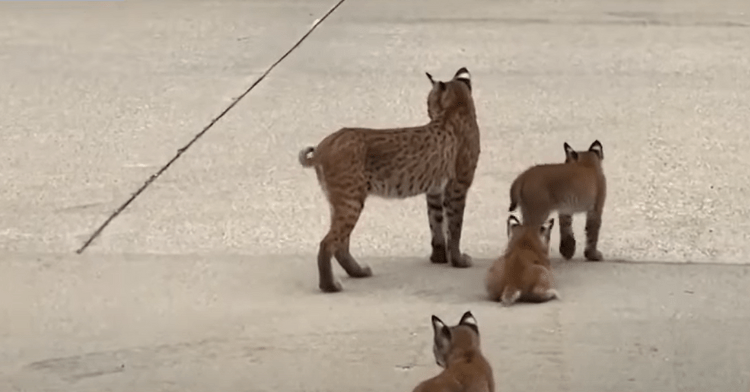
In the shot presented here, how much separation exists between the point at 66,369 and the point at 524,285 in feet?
5.59

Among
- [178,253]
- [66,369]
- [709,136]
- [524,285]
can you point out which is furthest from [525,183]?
[709,136]

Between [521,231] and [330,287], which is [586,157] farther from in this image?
[330,287]

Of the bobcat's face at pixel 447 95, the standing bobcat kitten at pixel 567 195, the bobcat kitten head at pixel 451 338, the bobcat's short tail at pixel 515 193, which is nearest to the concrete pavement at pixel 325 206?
the standing bobcat kitten at pixel 567 195

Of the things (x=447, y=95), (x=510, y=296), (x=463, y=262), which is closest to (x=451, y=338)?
(x=510, y=296)

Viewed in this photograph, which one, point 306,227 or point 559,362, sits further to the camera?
point 306,227

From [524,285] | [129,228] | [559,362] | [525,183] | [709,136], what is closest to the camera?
[559,362]

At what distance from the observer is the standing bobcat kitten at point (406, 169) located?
5.47 meters

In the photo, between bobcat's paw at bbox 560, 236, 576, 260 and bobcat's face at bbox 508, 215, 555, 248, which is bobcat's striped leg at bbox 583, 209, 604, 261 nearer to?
bobcat's paw at bbox 560, 236, 576, 260

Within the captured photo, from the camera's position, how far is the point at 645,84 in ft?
31.2

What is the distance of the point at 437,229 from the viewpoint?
5949mm

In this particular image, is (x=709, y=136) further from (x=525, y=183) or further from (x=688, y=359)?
(x=688, y=359)

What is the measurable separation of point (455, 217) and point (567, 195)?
459 millimetres

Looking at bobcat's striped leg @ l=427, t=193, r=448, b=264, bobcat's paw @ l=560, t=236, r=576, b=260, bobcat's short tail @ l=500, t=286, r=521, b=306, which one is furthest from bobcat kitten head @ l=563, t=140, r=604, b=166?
bobcat's short tail @ l=500, t=286, r=521, b=306

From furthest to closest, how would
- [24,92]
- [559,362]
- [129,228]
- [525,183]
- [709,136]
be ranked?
[24,92]
[709,136]
[129,228]
[525,183]
[559,362]
